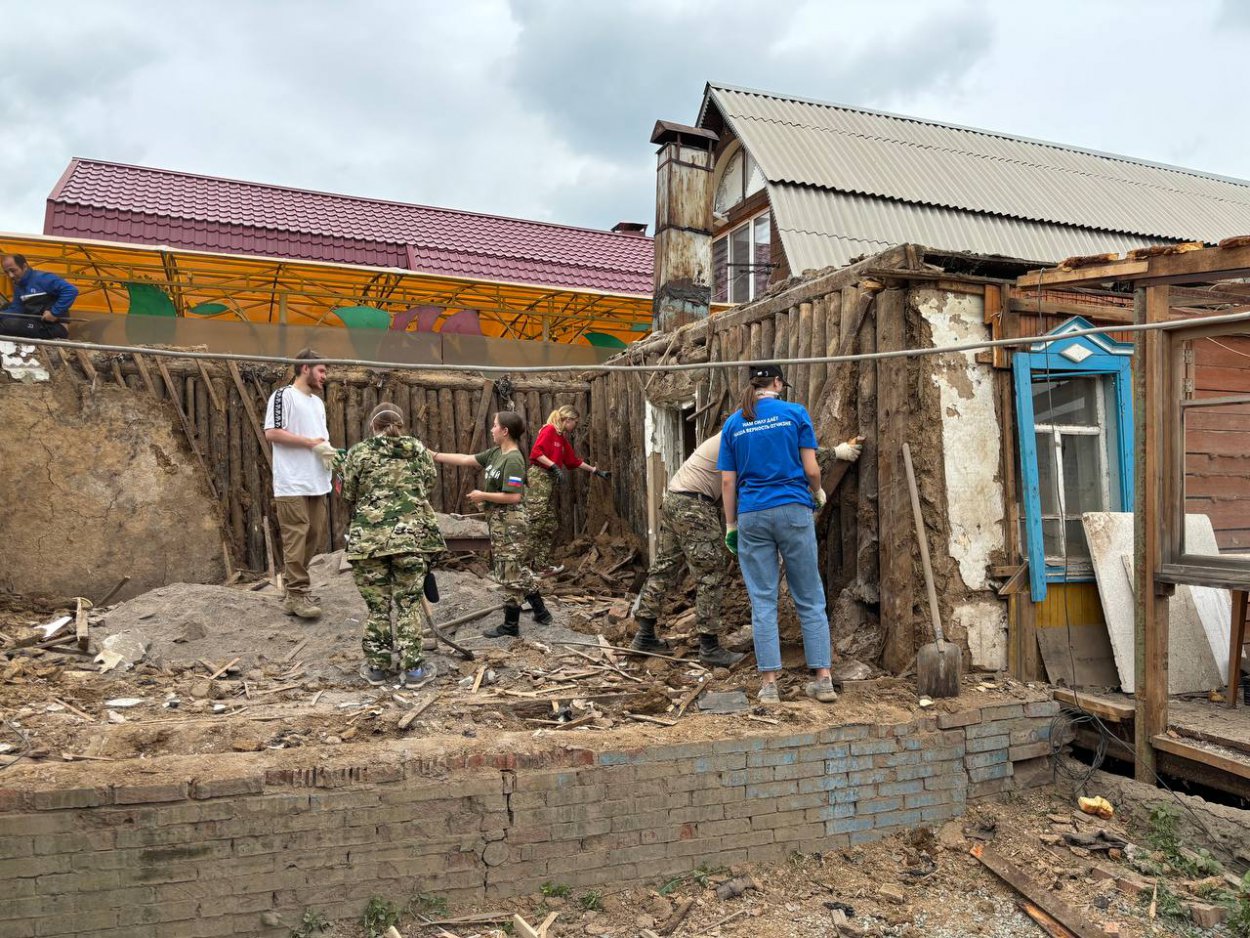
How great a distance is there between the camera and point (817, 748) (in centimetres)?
462

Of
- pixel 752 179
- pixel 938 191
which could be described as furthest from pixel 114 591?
pixel 938 191

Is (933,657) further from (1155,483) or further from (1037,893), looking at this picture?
(1155,483)

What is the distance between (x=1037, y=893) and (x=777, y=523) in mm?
2175

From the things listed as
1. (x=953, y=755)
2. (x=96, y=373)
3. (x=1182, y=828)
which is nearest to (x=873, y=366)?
(x=953, y=755)

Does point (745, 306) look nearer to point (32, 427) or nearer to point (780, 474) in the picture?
point (780, 474)

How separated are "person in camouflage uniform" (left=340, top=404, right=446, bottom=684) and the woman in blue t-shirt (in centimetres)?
202

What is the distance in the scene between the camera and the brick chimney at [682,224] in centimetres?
983

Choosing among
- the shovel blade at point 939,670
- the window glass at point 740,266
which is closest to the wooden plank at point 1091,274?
the shovel blade at point 939,670

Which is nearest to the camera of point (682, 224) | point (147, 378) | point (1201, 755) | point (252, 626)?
point (1201, 755)

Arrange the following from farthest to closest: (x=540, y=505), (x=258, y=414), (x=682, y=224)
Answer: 1. (x=682, y=224)
2. (x=258, y=414)
3. (x=540, y=505)

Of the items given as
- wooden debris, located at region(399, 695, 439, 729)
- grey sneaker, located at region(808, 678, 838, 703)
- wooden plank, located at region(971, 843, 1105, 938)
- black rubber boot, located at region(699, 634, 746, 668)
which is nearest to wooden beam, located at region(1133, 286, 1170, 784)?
wooden plank, located at region(971, 843, 1105, 938)

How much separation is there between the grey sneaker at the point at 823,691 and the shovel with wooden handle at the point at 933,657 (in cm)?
52

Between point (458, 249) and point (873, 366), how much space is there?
11852mm

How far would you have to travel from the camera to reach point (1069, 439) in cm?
589
